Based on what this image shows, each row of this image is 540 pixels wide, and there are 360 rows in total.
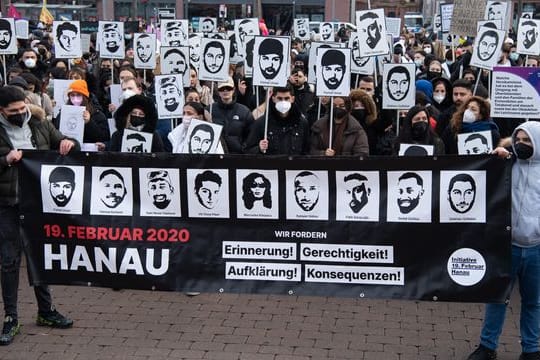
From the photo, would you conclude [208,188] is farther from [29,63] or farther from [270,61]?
[29,63]

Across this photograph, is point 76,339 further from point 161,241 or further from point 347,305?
point 347,305

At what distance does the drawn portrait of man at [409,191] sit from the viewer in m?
5.59

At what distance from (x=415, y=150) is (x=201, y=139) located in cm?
197

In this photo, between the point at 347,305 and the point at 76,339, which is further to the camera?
the point at 347,305

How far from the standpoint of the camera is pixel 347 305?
704 centimetres

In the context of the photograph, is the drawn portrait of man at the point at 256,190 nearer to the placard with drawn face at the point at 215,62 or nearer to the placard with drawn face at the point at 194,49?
the placard with drawn face at the point at 215,62

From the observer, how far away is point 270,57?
8898mm

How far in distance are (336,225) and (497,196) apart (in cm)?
116

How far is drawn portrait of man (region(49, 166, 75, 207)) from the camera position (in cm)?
596

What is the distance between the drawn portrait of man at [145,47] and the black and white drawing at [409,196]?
7.87 m

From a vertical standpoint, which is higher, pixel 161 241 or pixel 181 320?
pixel 161 241

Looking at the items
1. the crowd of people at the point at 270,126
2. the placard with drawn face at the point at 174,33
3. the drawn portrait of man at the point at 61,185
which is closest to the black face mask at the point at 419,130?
the crowd of people at the point at 270,126

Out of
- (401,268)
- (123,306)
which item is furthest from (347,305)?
(123,306)

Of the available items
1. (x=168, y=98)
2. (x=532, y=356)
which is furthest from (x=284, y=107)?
(x=532, y=356)
